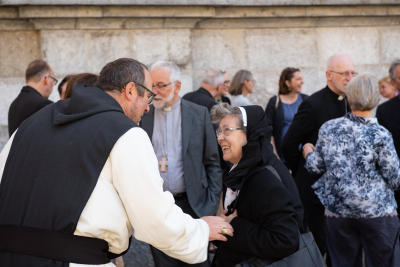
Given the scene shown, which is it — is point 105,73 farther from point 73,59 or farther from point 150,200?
point 73,59

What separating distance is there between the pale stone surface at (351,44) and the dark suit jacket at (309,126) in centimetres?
220

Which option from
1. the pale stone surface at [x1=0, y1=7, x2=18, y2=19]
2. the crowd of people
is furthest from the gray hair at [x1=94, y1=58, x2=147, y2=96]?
the pale stone surface at [x1=0, y1=7, x2=18, y2=19]

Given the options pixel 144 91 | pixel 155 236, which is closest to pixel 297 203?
pixel 155 236

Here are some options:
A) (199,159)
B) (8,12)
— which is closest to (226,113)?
(199,159)

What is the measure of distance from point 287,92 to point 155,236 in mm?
4321

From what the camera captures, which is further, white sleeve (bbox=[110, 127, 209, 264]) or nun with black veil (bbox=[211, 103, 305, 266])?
nun with black veil (bbox=[211, 103, 305, 266])

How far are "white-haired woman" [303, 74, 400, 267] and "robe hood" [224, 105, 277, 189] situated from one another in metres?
1.11

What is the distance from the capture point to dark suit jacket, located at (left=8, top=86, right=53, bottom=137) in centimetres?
472

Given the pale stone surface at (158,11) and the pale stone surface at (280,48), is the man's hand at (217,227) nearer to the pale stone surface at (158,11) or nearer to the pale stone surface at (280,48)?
the pale stone surface at (158,11)

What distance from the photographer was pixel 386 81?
6551 millimetres

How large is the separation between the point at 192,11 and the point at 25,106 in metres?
2.40

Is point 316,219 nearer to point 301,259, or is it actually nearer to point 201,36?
point 301,259

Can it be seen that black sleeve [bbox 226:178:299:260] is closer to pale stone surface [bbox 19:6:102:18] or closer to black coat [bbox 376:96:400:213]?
black coat [bbox 376:96:400:213]


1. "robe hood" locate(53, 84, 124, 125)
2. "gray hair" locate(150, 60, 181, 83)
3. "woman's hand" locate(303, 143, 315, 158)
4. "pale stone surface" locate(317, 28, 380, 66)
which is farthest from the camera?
"pale stone surface" locate(317, 28, 380, 66)
